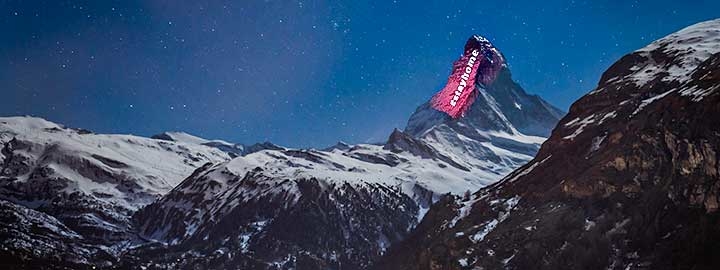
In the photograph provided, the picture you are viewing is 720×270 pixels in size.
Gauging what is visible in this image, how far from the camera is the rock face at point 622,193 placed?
3780 inches

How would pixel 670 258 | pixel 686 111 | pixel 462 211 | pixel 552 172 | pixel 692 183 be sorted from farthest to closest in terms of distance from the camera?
pixel 462 211
pixel 552 172
pixel 686 111
pixel 692 183
pixel 670 258

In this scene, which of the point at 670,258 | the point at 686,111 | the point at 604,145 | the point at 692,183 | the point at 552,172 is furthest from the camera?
the point at 552,172

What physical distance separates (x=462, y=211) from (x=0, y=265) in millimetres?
148438

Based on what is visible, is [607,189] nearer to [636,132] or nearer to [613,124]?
[636,132]

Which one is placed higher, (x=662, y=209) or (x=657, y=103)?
(x=657, y=103)

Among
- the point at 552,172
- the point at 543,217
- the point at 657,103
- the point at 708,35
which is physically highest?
the point at 708,35

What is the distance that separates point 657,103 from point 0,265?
19613 cm

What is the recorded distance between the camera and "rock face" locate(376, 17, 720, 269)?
96.0 metres

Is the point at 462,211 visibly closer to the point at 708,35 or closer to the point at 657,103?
the point at 657,103

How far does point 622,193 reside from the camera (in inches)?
4343

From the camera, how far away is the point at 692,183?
9856cm

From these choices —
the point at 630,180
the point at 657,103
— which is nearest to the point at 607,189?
the point at 630,180

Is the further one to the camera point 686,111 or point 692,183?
point 686,111

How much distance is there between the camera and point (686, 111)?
109 metres
